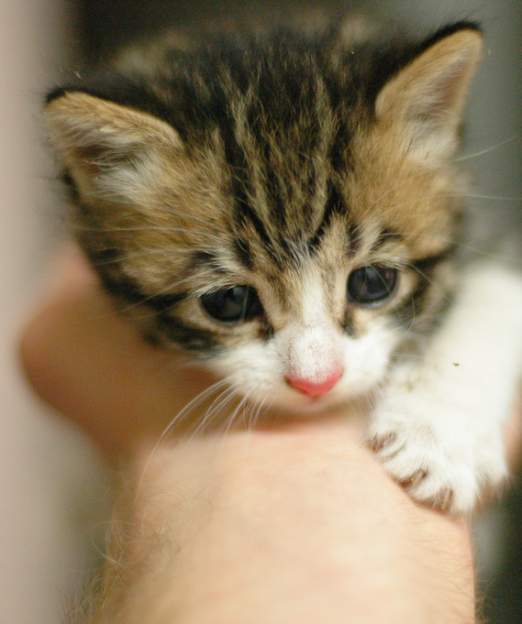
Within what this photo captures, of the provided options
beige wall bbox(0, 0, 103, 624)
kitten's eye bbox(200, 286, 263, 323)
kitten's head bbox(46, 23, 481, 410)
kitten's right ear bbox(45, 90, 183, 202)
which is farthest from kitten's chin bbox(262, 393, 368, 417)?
beige wall bbox(0, 0, 103, 624)

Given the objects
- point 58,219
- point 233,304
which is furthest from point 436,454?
point 58,219

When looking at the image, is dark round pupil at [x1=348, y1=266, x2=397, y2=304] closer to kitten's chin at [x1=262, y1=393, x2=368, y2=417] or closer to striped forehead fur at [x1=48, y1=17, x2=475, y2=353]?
striped forehead fur at [x1=48, y1=17, x2=475, y2=353]

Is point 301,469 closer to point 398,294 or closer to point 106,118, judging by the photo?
point 398,294

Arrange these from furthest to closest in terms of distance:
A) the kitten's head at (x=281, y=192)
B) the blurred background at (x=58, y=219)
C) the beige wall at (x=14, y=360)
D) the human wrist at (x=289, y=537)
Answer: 1. the beige wall at (x=14, y=360)
2. the blurred background at (x=58, y=219)
3. the kitten's head at (x=281, y=192)
4. the human wrist at (x=289, y=537)

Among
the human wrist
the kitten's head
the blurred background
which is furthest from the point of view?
the blurred background

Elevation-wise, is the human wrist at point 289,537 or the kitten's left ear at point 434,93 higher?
the kitten's left ear at point 434,93

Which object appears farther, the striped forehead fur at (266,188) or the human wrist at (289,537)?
the striped forehead fur at (266,188)

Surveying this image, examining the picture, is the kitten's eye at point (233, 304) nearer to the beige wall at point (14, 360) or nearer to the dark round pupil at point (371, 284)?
the dark round pupil at point (371, 284)

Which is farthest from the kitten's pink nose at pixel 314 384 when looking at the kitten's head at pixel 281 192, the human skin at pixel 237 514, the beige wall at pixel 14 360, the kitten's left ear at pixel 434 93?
→ the beige wall at pixel 14 360
